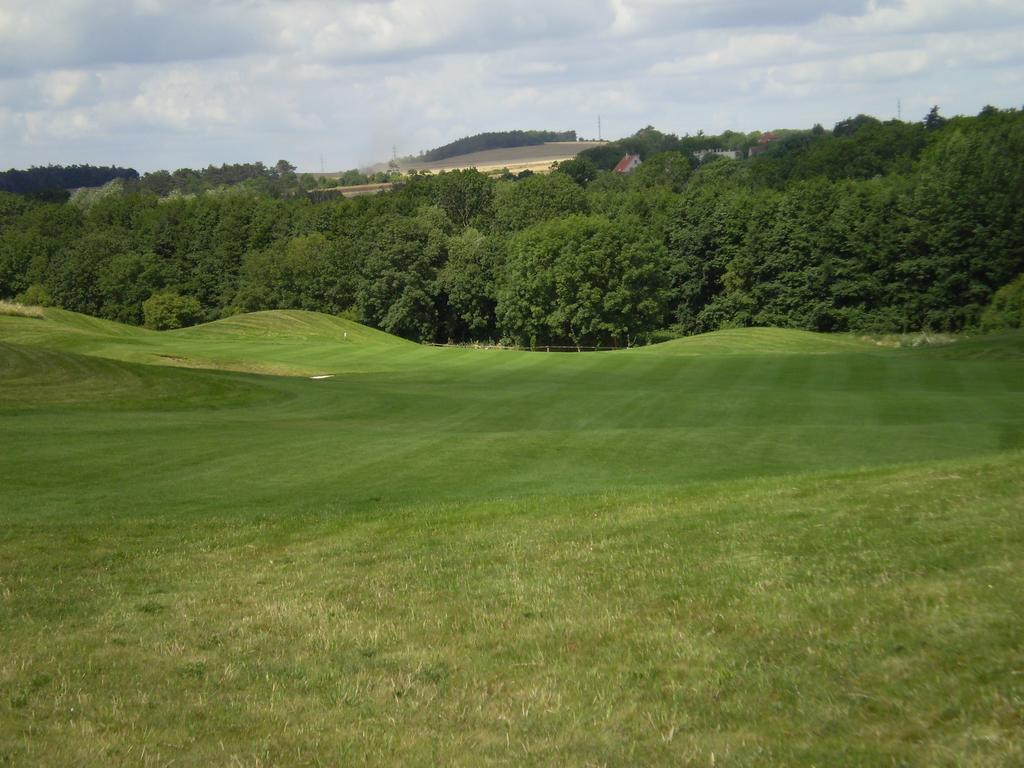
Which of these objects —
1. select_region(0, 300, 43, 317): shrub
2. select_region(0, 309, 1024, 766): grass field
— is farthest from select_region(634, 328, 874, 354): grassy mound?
select_region(0, 309, 1024, 766): grass field

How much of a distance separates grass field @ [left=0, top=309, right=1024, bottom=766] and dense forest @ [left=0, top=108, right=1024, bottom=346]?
6515cm

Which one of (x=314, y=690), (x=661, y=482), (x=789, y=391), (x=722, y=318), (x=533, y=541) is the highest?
(x=314, y=690)

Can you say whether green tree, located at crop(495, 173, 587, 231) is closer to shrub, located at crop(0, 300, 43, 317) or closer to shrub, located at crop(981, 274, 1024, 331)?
shrub, located at crop(981, 274, 1024, 331)

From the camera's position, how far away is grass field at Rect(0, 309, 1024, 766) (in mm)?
7074

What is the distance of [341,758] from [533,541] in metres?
6.94

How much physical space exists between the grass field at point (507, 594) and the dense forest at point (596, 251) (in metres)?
65.1

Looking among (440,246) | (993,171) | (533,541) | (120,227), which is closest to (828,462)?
(533,541)

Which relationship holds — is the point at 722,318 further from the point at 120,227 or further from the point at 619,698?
the point at 619,698

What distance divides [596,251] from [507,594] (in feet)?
291

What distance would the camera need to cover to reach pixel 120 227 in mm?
135625

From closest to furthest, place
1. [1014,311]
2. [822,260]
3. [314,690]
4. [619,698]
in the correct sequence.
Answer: [619,698] → [314,690] → [1014,311] → [822,260]

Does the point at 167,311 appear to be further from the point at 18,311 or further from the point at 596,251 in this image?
the point at 18,311

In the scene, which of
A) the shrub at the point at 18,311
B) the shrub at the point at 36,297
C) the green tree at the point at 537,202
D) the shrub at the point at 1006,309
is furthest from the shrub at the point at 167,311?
the shrub at the point at 1006,309

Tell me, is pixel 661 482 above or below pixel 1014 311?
above
